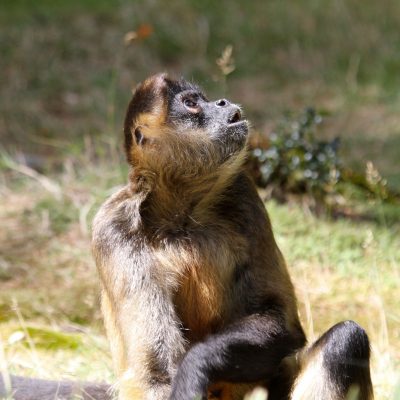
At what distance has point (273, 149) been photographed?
27.7ft

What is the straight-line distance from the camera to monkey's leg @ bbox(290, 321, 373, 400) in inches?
172

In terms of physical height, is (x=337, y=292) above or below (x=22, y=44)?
below

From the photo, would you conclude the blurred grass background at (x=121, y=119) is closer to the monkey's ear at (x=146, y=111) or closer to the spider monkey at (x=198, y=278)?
the spider monkey at (x=198, y=278)

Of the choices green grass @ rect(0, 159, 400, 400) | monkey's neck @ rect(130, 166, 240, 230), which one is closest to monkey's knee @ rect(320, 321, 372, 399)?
monkey's neck @ rect(130, 166, 240, 230)

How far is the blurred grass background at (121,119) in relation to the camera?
6746 millimetres

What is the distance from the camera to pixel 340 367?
4.37 meters

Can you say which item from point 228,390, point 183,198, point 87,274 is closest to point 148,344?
point 228,390

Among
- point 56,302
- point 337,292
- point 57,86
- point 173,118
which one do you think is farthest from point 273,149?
point 57,86

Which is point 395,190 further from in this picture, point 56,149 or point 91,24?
point 91,24

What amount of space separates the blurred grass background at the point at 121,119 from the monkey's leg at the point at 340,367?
→ 771mm

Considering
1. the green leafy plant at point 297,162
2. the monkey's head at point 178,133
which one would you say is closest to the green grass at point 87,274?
the green leafy plant at point 297,162

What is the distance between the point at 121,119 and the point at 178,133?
643 cm

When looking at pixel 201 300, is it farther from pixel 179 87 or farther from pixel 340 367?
pixel 179 87

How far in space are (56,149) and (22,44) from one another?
8.79 ft
